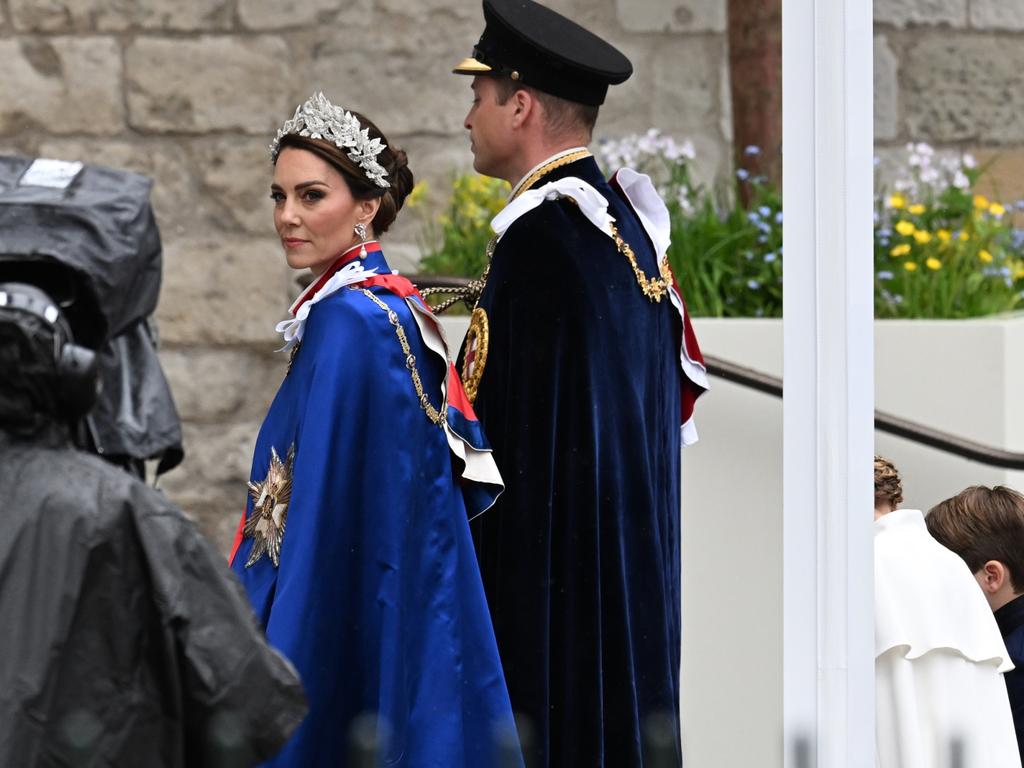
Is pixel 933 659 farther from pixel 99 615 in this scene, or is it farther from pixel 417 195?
pixel 417 195

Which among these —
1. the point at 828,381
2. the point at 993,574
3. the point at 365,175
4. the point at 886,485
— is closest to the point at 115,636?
the point at 828,381

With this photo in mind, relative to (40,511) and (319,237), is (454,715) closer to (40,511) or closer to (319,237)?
(319,237)

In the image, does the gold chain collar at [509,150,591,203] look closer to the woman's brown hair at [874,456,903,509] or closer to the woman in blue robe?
the woman in blue robe

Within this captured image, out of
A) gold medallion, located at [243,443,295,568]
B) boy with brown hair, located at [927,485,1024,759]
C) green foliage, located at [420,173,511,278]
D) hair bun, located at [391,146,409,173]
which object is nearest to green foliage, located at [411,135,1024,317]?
green foliage, located at [420,173,511,278]

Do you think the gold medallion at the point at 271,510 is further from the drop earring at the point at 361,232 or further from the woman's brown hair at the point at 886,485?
the woman's brown hair at the point at 886,485

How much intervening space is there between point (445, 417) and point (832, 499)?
84 centimetres

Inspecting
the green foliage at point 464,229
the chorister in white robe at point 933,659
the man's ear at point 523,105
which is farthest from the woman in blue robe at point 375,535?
the green foliage at point 464,229

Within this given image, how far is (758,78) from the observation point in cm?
641

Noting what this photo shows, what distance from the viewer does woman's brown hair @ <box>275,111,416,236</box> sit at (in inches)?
147

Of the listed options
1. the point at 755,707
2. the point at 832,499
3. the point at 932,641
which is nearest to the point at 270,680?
the point at 832,499

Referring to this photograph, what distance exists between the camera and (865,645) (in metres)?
3.07

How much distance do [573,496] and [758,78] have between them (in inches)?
120

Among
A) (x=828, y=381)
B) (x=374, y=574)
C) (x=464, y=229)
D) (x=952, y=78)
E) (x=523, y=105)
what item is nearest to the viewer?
(x=828, y=381)

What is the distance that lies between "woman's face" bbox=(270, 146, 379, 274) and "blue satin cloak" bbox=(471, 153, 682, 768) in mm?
304
